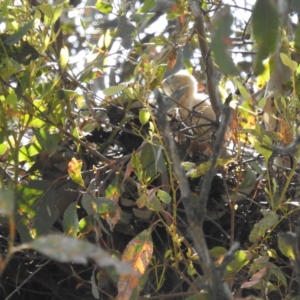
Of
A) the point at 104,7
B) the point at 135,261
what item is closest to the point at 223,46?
the point at 135,261

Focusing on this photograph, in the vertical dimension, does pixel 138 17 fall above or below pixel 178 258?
above

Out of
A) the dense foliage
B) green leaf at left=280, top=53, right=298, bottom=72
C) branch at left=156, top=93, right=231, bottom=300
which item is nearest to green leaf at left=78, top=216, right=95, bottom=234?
the dense foliage

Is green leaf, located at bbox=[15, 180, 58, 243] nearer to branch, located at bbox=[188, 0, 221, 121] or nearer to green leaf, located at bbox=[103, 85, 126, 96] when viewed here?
green leaf, located at bbox=[103, 85, 126, 96]

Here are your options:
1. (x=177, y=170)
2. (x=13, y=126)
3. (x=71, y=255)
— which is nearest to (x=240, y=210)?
(x=13, y=126)

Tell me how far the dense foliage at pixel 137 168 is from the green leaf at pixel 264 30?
0.35 m

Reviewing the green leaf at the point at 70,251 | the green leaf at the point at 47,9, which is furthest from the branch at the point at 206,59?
the green leaf at the point at 70,251

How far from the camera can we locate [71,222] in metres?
0.97

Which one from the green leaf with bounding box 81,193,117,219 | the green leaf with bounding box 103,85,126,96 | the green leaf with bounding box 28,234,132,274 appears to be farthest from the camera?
the green leaf with bounding box 103,85,126,96

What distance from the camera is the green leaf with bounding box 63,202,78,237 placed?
947 millimetres

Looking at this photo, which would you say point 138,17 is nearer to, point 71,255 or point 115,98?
point 115,98

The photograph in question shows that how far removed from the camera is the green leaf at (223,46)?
509 mm

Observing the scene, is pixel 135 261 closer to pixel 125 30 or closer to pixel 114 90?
pixel 114 90

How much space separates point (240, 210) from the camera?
1234 mm

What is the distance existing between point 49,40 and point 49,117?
14 cm
